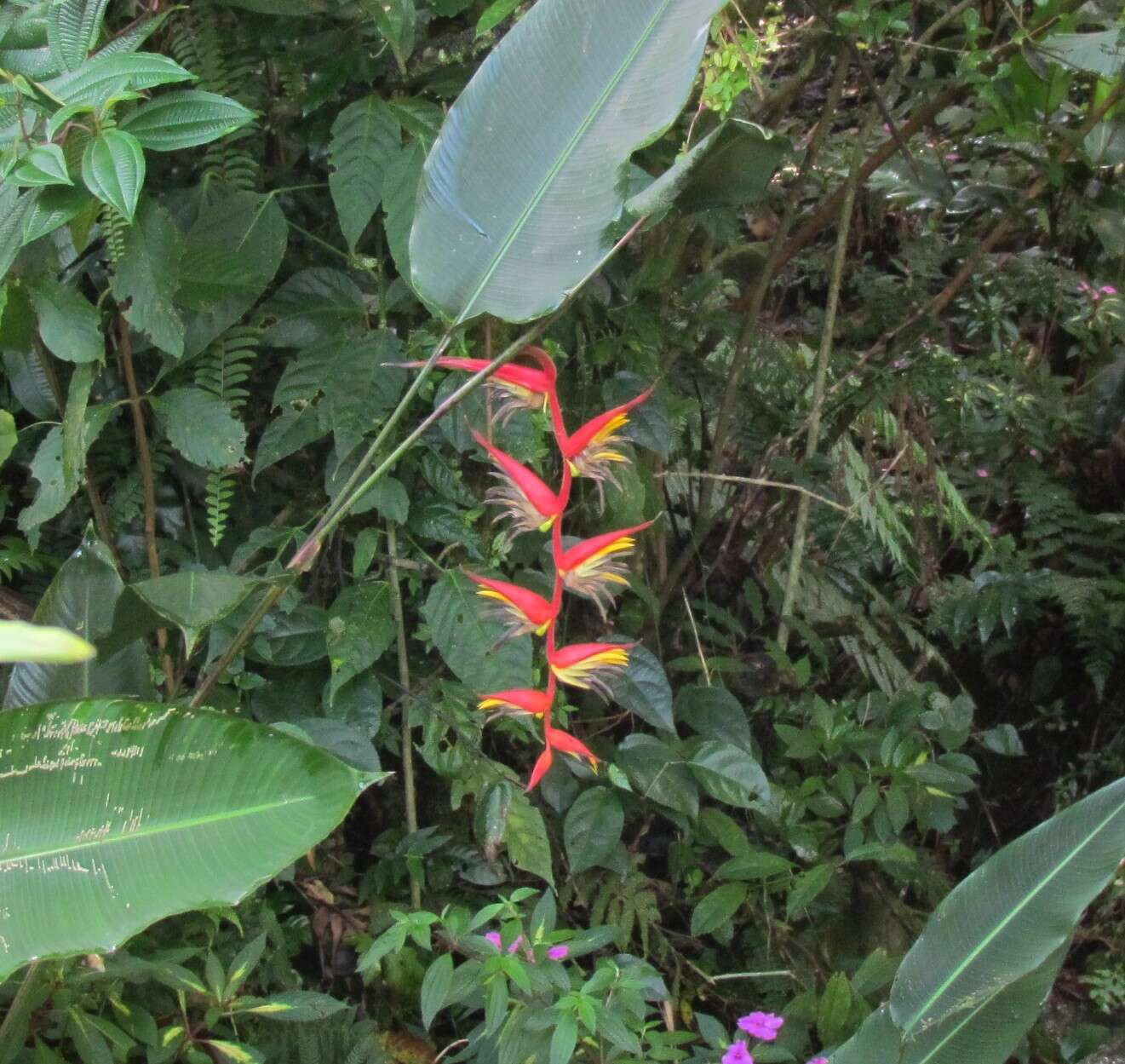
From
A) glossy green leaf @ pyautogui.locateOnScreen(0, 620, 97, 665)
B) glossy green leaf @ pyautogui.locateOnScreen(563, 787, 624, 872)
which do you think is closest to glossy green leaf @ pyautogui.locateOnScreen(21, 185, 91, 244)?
glossy green leaf @ pyautogui.locateOnScreen(0, 620, 97, 665)

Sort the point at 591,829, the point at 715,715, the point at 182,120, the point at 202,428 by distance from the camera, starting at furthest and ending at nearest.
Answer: the point at 715,715, the point at 591,829, the point at 202,428, the point at 182,120

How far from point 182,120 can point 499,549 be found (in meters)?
0.54

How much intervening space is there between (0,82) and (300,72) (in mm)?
418

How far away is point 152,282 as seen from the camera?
0.97 metres

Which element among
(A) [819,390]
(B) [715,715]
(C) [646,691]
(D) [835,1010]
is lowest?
(D) [835,1010]

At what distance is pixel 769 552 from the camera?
189 cm

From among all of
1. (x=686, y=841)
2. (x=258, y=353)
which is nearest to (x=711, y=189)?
(x=258, y=353)

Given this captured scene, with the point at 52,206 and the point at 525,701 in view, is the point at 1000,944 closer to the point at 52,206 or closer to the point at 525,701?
the point at 525,701

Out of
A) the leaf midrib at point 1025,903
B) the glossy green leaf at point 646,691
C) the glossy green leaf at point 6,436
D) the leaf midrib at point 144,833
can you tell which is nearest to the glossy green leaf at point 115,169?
the glossy green leaf at point 6,436

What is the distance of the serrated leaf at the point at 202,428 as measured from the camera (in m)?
1.07

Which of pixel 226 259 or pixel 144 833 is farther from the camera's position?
pixel 226 259

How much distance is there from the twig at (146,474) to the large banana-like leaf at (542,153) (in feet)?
1.78

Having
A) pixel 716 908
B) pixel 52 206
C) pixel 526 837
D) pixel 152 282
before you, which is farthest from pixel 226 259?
pixel 716 908

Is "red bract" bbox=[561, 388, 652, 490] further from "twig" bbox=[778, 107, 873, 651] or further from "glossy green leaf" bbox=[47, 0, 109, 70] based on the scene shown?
"twig" bbox=[778, 107, 873, 651]
